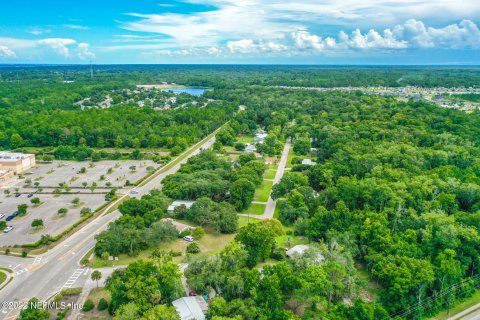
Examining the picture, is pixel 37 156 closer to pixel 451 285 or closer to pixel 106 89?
pixel 451 285

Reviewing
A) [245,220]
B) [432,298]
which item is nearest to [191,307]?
[245,220]

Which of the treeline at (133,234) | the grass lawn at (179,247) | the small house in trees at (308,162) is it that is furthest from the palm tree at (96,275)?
the small house in trees at (308,162)

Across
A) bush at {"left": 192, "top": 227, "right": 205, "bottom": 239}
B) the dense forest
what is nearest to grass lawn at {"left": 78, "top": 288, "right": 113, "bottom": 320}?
bush at {"left": 192, "top": 227, "right": 205, "bottom": 239}

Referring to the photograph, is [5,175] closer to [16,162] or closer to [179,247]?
[16,162]

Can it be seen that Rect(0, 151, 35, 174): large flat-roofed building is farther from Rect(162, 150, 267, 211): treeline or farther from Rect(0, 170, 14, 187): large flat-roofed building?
Rect(162, 150, 267, 211): treeline

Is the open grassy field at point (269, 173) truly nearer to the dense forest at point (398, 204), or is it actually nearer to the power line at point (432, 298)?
the dense forest at point (398, 204)

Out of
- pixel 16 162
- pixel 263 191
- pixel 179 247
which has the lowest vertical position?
pixel 179 247
